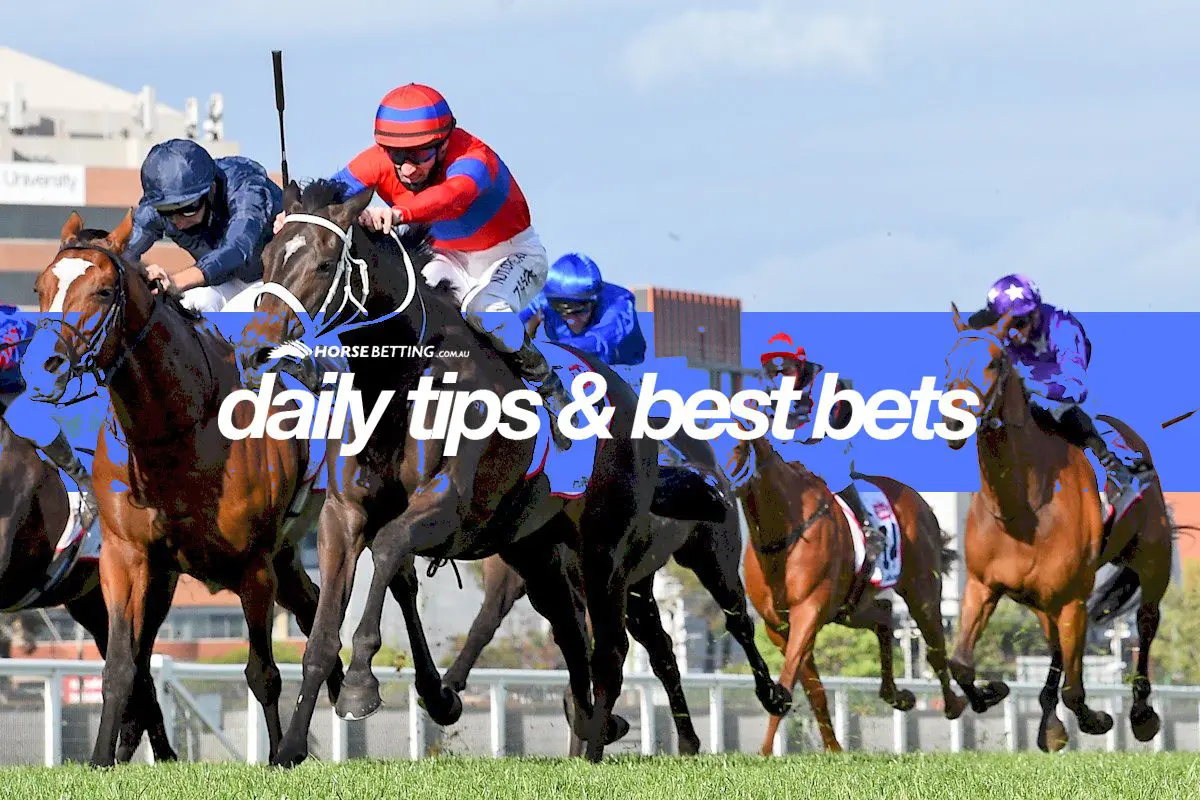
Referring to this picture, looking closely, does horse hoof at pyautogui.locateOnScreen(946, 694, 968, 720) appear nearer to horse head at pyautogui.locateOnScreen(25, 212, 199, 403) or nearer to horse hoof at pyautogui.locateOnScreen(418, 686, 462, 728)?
horse hoof at pyautogui.locateOnScreen(418, 686, 462, 728)

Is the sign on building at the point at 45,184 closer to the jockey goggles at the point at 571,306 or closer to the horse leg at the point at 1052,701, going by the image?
the jockey goggles at the point at 571,306

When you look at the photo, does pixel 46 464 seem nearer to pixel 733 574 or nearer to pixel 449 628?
pixel 733 574

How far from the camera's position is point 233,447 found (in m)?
7.81

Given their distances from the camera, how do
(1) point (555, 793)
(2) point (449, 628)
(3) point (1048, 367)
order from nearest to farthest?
(1) point (555, 793)
(3) point (1048, 367)
(2) point (449, 628)

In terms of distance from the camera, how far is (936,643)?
12.3 metres

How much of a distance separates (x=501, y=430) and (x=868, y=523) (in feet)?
15.0

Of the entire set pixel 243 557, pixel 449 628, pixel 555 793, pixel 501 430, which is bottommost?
pixel 449 628

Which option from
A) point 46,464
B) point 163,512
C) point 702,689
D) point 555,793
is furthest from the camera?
point 702,689

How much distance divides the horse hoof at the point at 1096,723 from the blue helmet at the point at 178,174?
5.09 meters

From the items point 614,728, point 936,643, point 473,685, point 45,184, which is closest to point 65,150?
point 45,184

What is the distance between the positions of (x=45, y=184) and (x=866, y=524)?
182 feet

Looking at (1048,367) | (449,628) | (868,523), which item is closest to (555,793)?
(1048,367)

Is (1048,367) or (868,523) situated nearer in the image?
(1048,367)

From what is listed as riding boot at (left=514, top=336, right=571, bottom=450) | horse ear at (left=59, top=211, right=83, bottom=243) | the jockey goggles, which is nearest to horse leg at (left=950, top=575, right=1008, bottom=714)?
the jockey goggles
